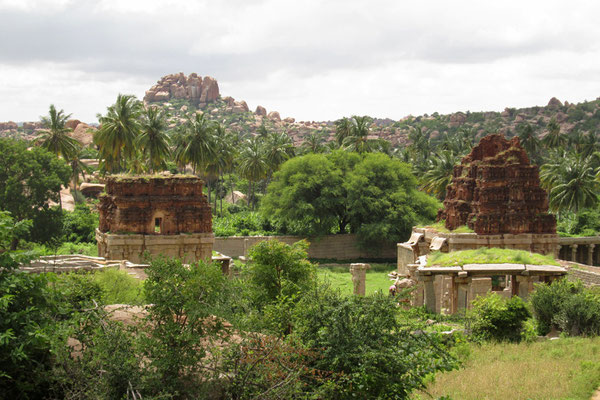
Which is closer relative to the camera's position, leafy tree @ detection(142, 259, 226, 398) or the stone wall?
leafy tree @ detection(142, 259, 226, 398)

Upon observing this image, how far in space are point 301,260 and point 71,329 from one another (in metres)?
11.3

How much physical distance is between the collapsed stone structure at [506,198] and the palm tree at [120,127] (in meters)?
26.4

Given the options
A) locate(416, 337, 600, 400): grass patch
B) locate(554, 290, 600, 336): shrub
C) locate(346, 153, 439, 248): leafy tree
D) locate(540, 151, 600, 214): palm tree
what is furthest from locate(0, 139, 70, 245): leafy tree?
locate(540, 151, 600, 214): palm tree

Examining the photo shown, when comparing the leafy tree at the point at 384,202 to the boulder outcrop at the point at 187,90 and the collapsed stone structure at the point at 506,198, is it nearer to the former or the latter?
the collapsed stone structure at the point at 506,198

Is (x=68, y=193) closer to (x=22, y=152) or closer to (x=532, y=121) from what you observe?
(x=22, y=152)

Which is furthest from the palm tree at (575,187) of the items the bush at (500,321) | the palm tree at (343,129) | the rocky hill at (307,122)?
the rocky hill at (307,122)

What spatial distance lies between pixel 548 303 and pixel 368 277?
20936mm

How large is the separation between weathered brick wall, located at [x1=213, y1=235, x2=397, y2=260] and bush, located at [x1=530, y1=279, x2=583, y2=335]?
91.9 ft

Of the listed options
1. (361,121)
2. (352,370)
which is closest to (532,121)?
(361,121)

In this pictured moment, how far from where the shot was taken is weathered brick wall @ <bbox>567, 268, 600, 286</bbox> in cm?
2929

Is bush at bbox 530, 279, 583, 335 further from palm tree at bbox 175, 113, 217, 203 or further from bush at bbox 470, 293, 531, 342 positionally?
palm tree at bbox 175, 113, 217, 203

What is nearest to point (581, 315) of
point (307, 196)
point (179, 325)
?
point (179, 325)

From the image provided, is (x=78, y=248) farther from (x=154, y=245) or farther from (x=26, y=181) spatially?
(x=154, y=245)

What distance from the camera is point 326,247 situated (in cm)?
4894
